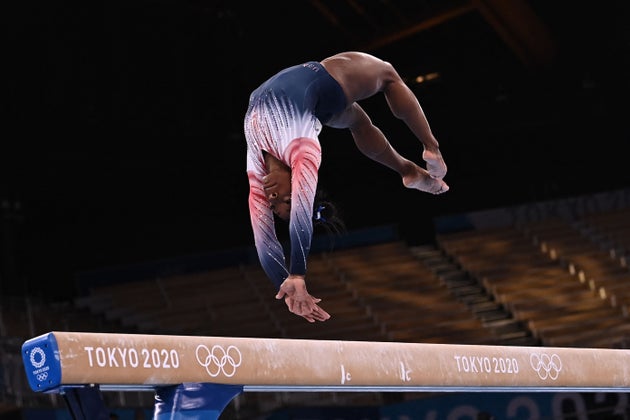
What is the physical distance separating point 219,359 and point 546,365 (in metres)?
1.83

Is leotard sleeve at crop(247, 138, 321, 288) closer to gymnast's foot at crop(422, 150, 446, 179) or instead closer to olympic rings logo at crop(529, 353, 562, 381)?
gymnast's foot at crop(422, 150, 446, 179)

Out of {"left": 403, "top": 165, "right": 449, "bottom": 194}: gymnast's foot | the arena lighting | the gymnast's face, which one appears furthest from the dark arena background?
the gymnast's face

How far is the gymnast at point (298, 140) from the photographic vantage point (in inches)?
187

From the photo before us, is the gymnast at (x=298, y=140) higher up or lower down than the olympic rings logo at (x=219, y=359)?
higher up

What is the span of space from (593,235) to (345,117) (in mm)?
12391

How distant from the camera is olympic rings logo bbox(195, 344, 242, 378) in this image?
448cm

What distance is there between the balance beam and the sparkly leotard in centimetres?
45

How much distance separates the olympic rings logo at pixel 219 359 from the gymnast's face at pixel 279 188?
76 centimetres

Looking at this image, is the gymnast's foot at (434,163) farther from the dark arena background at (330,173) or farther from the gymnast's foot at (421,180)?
the dark arena background at (330,173)

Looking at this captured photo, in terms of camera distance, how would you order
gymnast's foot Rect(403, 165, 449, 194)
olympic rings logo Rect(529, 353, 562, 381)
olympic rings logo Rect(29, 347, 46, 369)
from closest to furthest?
1. olympic rings logo Rect(29, 347, 46, 369)
2. olympic rings logo Rect(529, 353, 562, 381)
3. gymnast's foot Rect(403, 165, 449, 194)

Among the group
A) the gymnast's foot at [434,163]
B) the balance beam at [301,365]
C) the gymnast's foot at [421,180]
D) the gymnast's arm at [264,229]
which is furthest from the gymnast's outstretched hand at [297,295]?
the gymnast's foot at [421,180]

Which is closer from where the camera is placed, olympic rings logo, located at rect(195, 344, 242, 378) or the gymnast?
olympic rings logo, located at rect(195, 344, 242, 378)

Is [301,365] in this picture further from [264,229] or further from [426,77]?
[426,77]

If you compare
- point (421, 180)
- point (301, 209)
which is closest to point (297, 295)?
point (301, 209)
